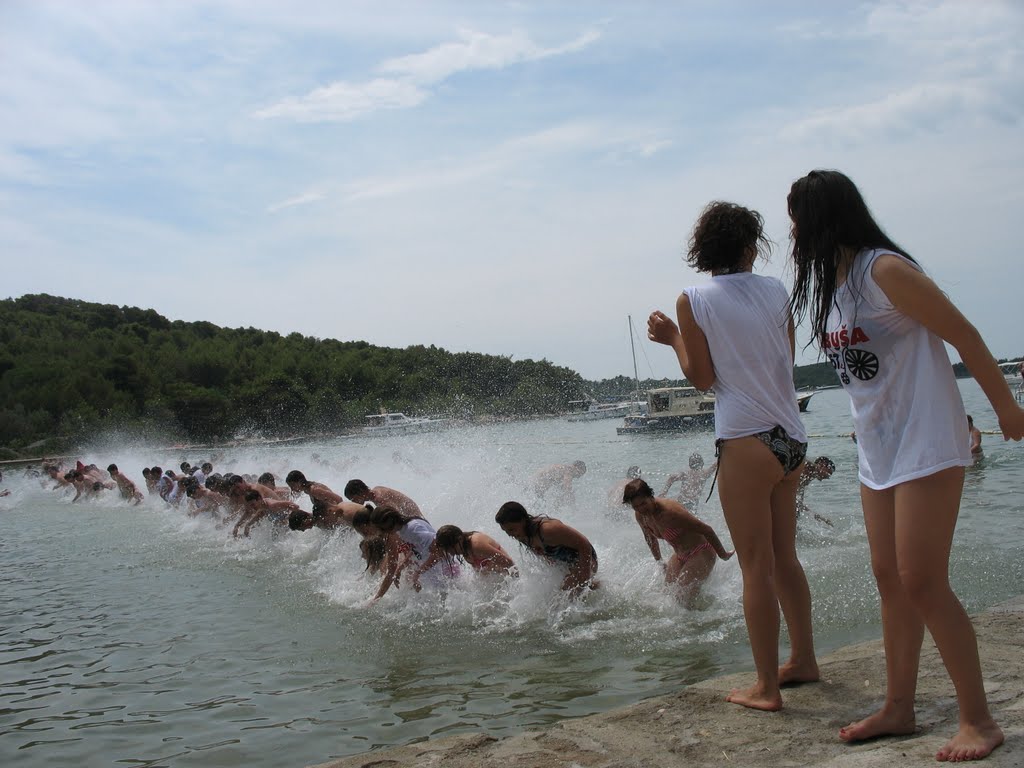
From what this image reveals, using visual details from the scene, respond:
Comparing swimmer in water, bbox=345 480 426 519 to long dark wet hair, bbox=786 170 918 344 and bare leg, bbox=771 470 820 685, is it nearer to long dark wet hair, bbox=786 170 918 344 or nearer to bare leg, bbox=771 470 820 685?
bare leg, bbox=771 470 820 685

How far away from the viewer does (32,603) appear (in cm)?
1002

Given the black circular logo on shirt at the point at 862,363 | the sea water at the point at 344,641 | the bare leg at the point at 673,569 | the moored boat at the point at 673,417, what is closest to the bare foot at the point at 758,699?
the sea water at the point at 344,641

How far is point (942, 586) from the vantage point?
2729mm

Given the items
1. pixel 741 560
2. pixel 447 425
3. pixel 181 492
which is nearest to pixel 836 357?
pixel 741 560

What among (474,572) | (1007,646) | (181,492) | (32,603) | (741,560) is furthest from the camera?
(181,492)

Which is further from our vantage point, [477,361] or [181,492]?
[477,361]

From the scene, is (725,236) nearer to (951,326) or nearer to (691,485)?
(951,326)

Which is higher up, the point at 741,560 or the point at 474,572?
the point at 741,560

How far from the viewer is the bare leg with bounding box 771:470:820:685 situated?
352 cm

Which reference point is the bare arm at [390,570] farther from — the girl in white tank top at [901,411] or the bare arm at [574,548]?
the girl in white tank top at [901,411]

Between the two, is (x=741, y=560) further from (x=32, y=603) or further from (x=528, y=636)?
(x=32, y=603)

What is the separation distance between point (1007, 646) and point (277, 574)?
8817 millimetres

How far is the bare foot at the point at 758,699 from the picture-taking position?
3443 millimetres

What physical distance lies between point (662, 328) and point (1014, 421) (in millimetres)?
1446
